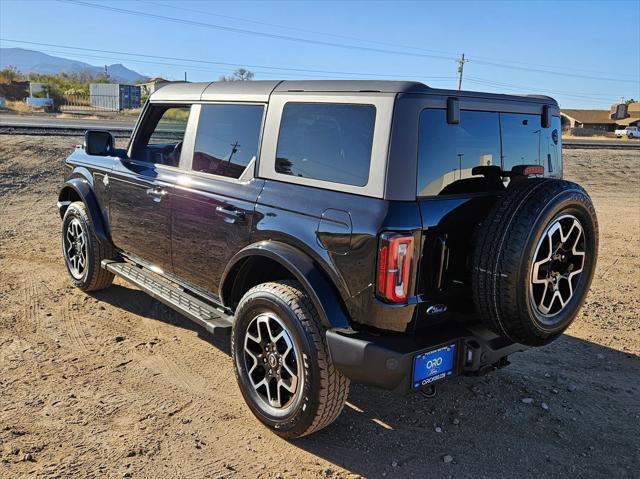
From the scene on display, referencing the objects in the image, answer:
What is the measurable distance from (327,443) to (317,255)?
115 cm

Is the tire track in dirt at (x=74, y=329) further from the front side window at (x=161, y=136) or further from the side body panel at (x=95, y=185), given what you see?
the front side window at (x=161, y=136)

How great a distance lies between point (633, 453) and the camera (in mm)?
3271

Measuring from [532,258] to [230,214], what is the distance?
185 cm

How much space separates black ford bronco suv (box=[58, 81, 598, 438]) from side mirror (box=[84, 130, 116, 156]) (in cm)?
183

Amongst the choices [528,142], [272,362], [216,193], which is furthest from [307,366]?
[528,142]

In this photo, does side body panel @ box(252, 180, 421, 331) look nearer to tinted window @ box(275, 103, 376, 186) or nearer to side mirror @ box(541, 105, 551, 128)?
tinted window @ box(275, 103, 376, 186)

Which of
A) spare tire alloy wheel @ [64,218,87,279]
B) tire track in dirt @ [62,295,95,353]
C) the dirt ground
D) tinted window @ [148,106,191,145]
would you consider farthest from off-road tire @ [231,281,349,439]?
spare tire alloy wheel @ [64,218,87,279]

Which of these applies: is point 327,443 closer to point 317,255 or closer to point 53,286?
point 317,255

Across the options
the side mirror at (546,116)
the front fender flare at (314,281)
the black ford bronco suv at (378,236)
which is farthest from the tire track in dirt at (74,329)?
the side mirror at (546,116)

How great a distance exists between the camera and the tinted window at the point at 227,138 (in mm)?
3686

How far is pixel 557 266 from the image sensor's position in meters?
3.11

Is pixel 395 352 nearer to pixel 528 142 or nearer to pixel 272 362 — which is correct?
pixel 272 362

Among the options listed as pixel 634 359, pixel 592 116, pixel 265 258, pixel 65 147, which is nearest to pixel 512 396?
pixel 634 359

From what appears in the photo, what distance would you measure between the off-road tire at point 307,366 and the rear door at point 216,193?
1.61ft
